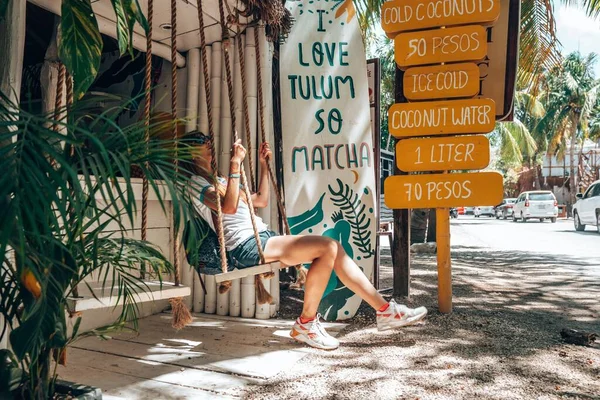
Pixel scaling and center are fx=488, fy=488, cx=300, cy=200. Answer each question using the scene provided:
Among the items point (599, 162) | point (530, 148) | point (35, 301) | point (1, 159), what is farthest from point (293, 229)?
point (599, 162)

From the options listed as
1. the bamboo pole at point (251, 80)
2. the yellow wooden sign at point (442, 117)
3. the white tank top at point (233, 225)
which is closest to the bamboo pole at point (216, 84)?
the bamboo pole at point (251, 80)

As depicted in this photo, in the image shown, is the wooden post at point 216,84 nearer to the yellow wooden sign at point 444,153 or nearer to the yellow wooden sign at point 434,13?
the yellow wooden sign at point 434,13

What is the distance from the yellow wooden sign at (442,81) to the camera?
4.09 m

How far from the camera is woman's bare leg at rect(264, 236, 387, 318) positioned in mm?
3170

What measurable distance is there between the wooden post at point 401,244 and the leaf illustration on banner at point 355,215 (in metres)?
0.51

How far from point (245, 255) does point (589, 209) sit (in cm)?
1535

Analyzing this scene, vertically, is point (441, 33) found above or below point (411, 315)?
above

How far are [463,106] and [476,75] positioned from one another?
0.28 m

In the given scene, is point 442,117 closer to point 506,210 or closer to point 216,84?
point 216,84

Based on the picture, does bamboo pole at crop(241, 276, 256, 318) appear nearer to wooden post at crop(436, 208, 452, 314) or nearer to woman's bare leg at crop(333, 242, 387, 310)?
woman's bare leg at crop(333, 242, 387, 310)

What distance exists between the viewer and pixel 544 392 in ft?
8.25

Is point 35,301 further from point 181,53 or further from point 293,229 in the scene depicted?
point 181,53

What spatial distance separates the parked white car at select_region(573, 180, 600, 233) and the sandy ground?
36.0 ft

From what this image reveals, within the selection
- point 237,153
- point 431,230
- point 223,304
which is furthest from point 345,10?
point 431,230
